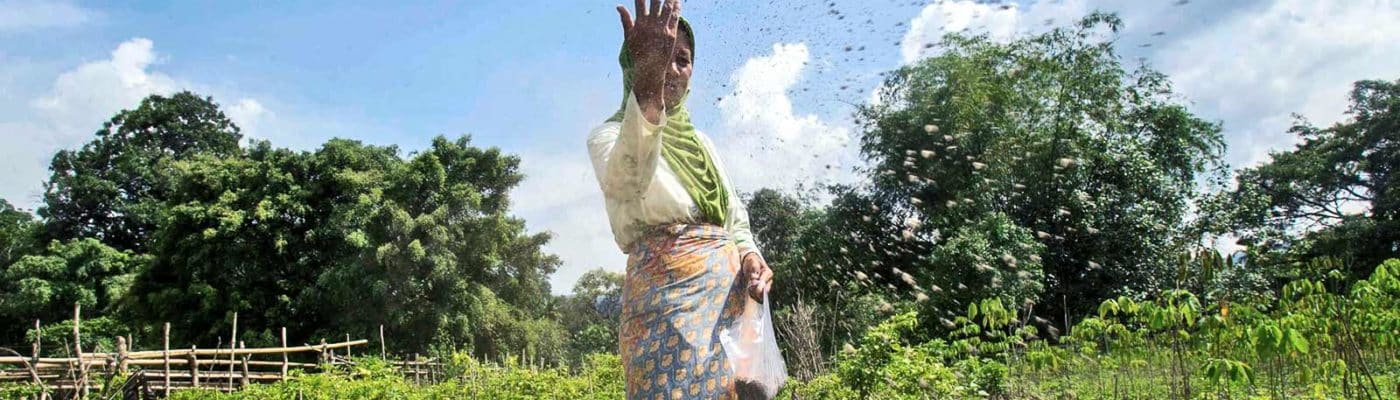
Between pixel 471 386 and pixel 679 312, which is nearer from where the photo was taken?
pixel 679 312

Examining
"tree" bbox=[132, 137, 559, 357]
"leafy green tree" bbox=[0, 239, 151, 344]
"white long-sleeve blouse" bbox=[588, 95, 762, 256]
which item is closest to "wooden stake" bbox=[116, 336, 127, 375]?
"tree" bbox=[132, 137, 559, 357]

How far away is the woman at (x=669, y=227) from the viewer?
2.60m

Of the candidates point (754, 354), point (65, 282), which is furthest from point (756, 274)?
point (65, 282)

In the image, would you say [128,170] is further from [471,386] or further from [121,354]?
[471,386]

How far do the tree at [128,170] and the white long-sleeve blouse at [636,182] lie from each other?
99.9 feet

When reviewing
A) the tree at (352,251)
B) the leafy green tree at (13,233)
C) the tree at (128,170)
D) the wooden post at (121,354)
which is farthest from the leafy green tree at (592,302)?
the wooden post at (121,354)

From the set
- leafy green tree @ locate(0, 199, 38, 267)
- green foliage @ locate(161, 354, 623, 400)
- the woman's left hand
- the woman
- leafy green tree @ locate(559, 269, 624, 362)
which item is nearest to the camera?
the woman

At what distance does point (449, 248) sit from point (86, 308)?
13293mm

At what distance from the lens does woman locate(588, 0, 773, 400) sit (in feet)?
8.53

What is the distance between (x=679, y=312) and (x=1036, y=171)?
1381cm

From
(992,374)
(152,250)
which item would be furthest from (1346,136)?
(152,250)

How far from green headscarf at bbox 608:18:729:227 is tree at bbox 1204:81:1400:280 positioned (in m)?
17.0

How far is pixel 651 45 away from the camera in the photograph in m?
2.51

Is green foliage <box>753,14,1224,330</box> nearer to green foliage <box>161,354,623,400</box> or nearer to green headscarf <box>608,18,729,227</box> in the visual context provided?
green foliage <box>161,354,623,400</box>
